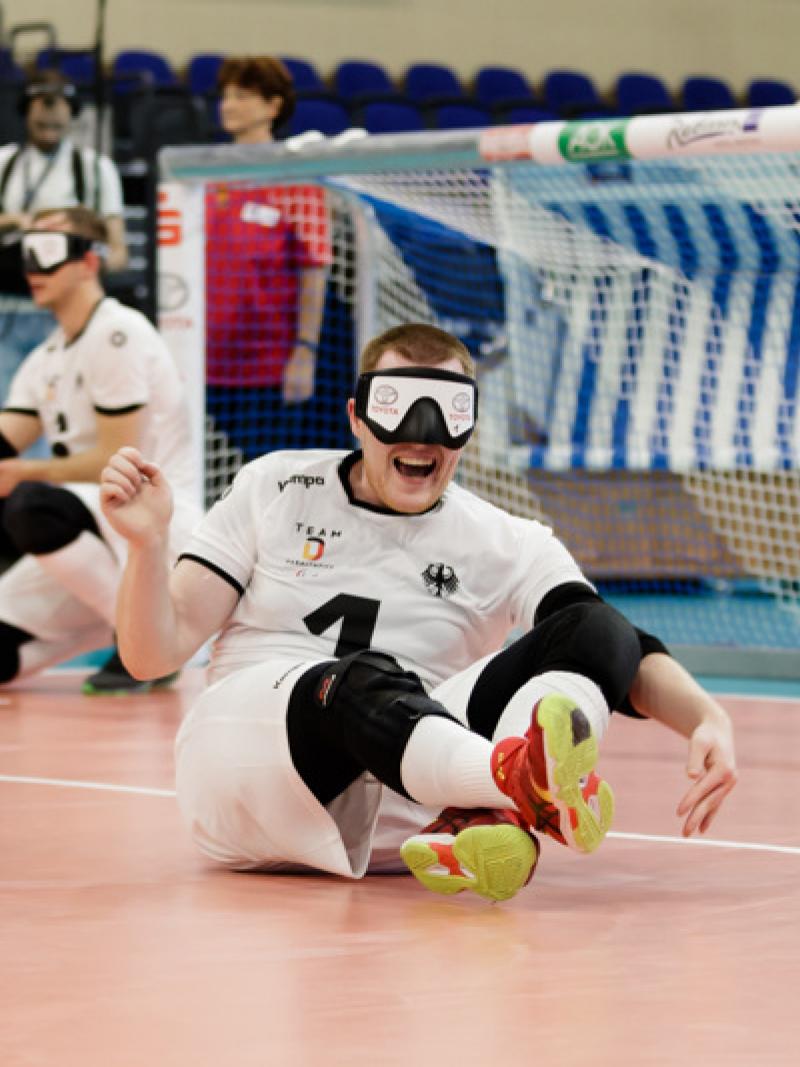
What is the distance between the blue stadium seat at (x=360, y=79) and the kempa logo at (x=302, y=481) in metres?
10.9

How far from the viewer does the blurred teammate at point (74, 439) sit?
262 inches

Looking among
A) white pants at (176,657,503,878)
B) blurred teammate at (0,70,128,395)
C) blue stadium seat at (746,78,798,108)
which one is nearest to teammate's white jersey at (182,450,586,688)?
white pants at (176,657,503,878)

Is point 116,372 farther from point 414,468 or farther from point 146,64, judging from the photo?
point 146,64

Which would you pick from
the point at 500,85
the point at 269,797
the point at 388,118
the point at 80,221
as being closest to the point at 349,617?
the point at 269,797

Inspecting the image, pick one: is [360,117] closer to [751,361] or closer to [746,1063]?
[751,361]

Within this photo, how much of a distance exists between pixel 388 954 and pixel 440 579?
3.04ft

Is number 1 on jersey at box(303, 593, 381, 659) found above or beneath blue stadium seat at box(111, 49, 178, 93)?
beneath

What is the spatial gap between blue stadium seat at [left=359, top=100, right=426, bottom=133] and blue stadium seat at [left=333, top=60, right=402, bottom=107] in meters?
0.35

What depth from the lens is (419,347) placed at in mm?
3674

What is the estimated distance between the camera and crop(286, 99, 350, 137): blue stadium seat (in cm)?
1327

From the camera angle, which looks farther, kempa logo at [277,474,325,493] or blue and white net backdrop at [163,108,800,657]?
blue and white net backdrop at [163,108,800,657]

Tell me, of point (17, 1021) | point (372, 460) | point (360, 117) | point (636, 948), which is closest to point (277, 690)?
point (372, 460)

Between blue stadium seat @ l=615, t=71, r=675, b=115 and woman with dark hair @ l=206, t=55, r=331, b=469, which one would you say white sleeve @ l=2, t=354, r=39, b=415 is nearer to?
woman with dark hair @ l=206, t=55, r=331, b=469

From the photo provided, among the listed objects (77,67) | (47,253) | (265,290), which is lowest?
(265,290)
